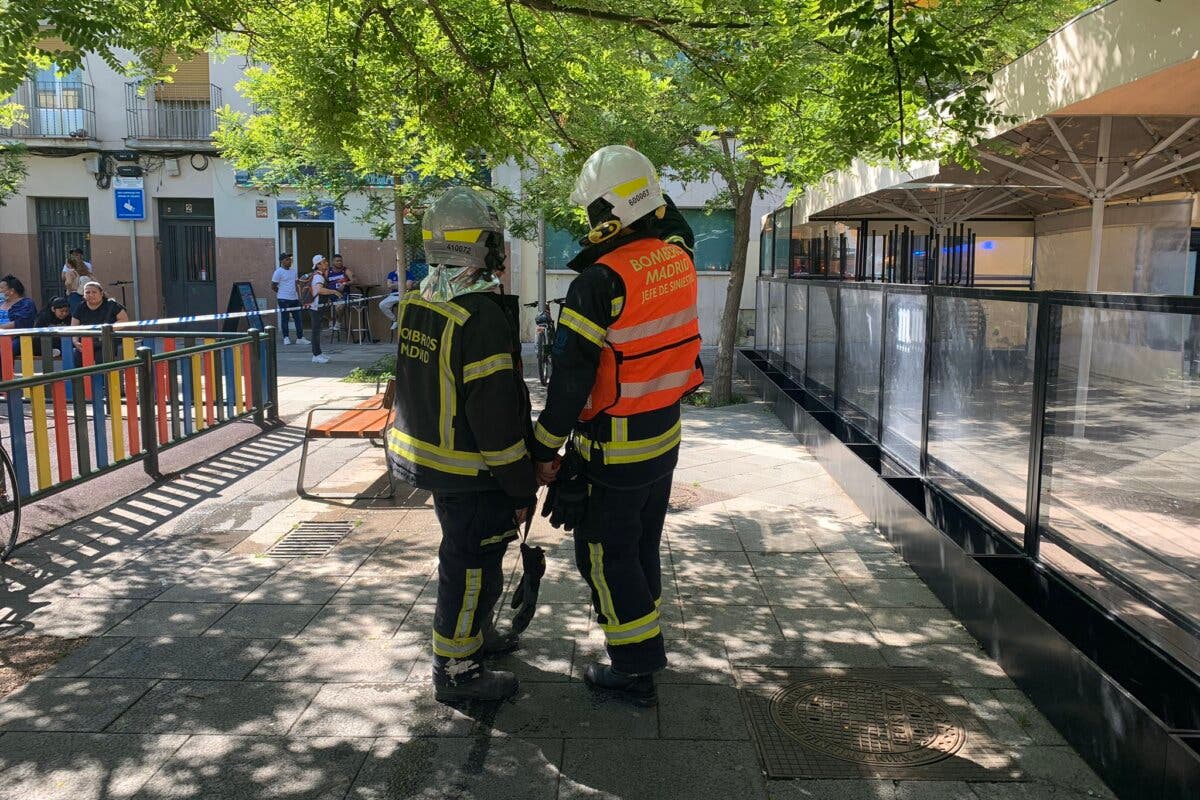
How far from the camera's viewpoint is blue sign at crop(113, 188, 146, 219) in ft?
73.9

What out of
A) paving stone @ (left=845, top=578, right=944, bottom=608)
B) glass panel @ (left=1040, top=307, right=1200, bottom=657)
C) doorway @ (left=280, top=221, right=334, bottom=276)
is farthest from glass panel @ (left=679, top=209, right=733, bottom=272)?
glass panel @ (left=1040, top=307, right=1200, bottom=657)

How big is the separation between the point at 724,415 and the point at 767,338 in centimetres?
384

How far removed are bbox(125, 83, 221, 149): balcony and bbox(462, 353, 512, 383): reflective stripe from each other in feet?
70.8

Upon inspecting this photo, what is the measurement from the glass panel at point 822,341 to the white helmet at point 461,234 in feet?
19.8

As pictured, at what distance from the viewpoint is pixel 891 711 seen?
3740 millimetres

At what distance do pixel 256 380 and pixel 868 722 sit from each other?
768 centimetres

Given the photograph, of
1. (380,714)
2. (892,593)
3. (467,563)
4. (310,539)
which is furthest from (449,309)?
(310,539)

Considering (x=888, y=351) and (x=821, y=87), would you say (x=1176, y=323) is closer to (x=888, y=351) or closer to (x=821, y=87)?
(x=888, y=351)

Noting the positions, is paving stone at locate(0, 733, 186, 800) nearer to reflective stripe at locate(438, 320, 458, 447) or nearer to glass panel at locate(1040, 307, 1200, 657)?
reflective stripe at locate(438, 320, 458, 447)

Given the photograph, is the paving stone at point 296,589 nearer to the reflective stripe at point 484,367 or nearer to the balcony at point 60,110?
the reflective stripe at point 484,367

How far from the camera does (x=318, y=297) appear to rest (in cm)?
1839

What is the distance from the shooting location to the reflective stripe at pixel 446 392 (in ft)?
11.5

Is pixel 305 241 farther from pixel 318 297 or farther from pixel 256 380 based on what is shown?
pixel 256 380

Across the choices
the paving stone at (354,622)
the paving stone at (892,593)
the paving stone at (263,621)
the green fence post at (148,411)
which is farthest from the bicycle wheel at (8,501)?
the paving stone at (892,593)
